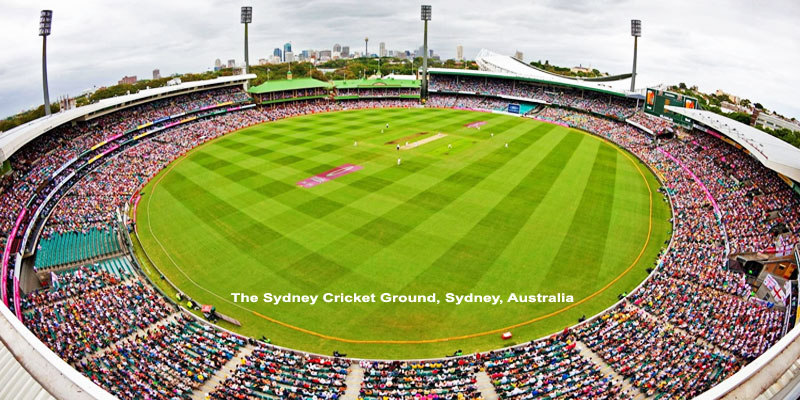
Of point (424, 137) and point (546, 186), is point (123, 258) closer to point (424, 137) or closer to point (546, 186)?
point (546, 186)

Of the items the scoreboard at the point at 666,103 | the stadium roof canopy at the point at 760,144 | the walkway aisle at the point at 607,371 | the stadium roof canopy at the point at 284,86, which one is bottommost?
the walkway aisle at the point at 607,371

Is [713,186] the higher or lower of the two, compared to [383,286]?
higher

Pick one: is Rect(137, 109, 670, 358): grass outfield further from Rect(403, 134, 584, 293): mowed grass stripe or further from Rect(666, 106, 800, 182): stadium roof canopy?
Rect(666, 106, 800, 182): stadium roof canopy

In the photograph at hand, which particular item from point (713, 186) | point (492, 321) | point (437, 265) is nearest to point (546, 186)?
point (713, 186)

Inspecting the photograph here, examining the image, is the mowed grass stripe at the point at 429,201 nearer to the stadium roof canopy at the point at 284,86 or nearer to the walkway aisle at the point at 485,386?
the walkway aisle at the point at 485,386

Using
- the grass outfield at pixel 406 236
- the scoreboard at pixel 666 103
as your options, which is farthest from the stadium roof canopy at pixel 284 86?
the scoreboard at pixel 666 103

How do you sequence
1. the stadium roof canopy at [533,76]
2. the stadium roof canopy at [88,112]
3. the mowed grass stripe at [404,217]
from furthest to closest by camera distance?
the stadium roof canopy at [533,76] < the stadium roof canopy at [88,112] < the mowed grass stripe at [404,217]
